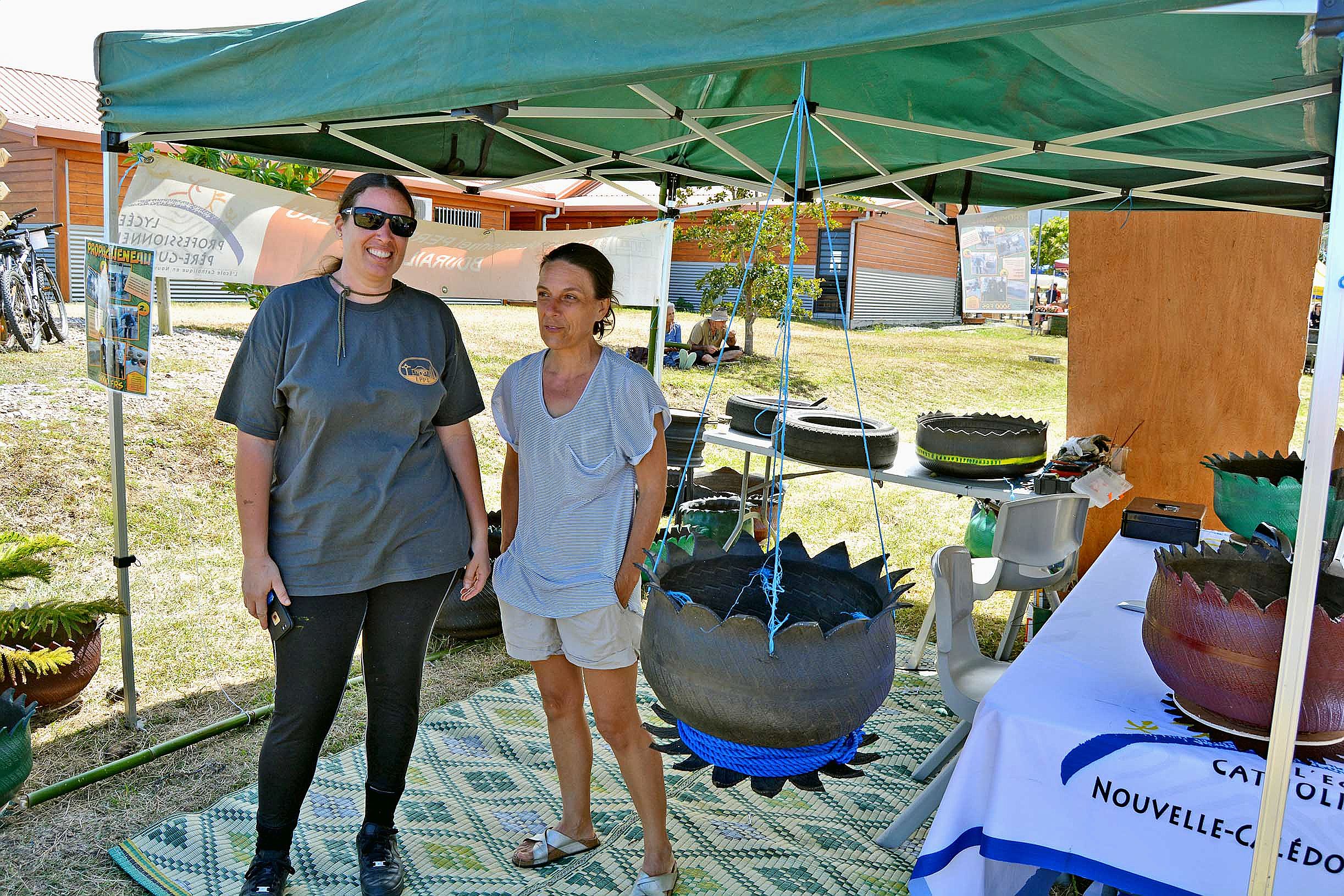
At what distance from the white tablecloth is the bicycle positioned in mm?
8820

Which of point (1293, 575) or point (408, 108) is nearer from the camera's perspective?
point (1293, 575)

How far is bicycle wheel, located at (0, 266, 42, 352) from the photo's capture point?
793 cm

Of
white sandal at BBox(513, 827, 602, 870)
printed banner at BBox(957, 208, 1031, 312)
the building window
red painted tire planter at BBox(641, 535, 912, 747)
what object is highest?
the building window

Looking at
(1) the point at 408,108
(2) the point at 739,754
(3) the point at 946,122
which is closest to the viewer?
(2) the point at 739,754

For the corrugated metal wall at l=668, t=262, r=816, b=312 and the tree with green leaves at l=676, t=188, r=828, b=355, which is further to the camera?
the corrugated metal wall at l=668, t=262, r=816, b=312

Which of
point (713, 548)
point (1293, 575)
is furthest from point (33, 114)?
point (1293, 575)

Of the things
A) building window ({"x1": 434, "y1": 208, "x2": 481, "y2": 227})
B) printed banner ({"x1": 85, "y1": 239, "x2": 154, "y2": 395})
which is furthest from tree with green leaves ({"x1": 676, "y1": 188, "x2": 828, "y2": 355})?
printed banner ({"x1": 85, "y1": 239, "x2": 154, "y2": 395})

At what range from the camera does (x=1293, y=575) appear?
1319 millimetres

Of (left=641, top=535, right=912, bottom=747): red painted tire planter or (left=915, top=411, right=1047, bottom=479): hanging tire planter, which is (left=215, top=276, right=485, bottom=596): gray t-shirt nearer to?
(left=641, top=535, right=912, bottom=747): red painted tire planter

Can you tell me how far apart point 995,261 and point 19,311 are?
26.1 feet

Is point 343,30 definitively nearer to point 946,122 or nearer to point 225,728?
point 946,122

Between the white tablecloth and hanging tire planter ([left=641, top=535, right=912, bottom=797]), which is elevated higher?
hanging tire planter ([left=641, top=535, right=912, bottom=797])

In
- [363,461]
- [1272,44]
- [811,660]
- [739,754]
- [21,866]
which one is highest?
[1272,44]

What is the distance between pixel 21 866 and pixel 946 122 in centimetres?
357
